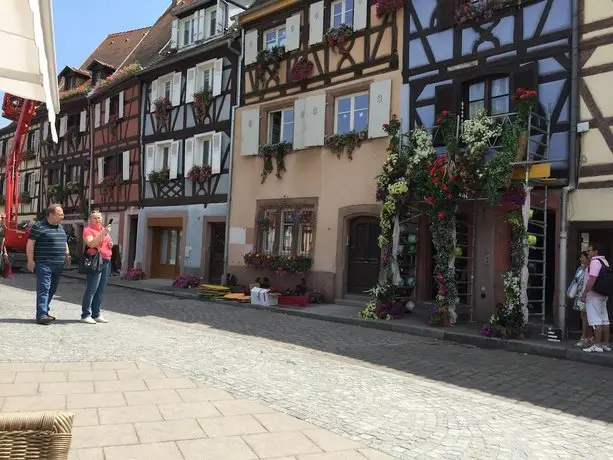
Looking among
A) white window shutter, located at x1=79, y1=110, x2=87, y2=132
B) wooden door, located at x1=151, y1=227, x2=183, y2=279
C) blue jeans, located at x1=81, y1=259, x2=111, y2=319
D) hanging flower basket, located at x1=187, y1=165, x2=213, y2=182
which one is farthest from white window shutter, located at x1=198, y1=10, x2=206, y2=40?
blue jeans, located at x1=81, y1=259, x2=111, y2=319

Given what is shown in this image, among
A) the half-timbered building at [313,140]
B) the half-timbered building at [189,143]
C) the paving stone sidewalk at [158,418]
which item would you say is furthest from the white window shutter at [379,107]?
the paving stone sidewalk at [158,418]

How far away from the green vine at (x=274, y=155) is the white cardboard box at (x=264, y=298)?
3605 mm

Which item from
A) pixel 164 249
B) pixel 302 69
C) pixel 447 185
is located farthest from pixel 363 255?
pixel 164 249

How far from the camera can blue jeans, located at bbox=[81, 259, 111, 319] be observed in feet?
27.8

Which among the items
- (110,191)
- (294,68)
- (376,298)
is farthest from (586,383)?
(110,191)

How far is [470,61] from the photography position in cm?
1183

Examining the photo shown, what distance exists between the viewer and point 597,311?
340 inches

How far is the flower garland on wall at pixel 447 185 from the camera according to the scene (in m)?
9.68

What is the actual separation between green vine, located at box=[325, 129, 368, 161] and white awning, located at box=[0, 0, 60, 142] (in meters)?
11.2

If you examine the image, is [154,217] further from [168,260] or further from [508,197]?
[508,197]

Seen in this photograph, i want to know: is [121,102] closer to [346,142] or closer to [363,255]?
[346,142]

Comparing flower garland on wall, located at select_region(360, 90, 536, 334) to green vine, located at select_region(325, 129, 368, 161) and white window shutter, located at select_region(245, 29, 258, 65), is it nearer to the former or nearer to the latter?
green vine, located at select_region(325, 129, 368, 161)

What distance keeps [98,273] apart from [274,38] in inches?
415

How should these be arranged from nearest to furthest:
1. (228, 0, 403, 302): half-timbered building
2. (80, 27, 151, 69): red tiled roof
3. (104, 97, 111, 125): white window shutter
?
(228, 0, 403, 302): half-timbered building
(104, 97, 111, 125): white window shutter
(80, 27, 151, 69): red tiled roof
